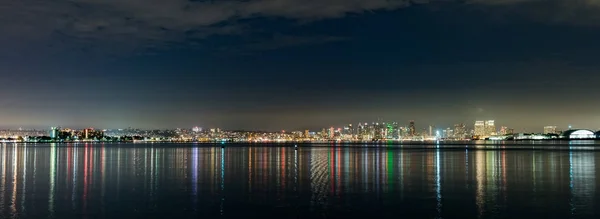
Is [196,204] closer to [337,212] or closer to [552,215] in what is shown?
→ [337,212]

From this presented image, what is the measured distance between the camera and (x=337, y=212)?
2334 cm

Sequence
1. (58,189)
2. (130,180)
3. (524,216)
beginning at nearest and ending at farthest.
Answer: (524,216) < (58,189) < (130,180)

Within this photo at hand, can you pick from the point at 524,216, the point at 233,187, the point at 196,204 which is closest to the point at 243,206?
the point at 196,204

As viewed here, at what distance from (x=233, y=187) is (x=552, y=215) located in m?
18.3

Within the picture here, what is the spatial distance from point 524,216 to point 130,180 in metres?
27.1

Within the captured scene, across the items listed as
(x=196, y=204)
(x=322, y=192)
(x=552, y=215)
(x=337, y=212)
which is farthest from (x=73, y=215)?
(x=552, y=215)

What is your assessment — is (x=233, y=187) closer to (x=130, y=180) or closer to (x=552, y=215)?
(x=130, y=180)

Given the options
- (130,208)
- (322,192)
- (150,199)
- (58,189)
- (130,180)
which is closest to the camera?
(130,208)

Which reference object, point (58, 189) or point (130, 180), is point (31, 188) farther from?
point (130, 180)

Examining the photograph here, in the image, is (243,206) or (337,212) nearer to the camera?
(337,212)

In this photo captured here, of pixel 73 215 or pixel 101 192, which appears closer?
pixel 73 215

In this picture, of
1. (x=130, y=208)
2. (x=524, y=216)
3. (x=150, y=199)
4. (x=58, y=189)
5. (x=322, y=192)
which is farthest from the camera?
(x=58, y=189)

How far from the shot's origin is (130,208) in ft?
81.6

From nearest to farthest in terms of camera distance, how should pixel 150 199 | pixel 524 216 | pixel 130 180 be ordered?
1. pixel 524 216
2. pixel 150 199
3. pixel 130 180
